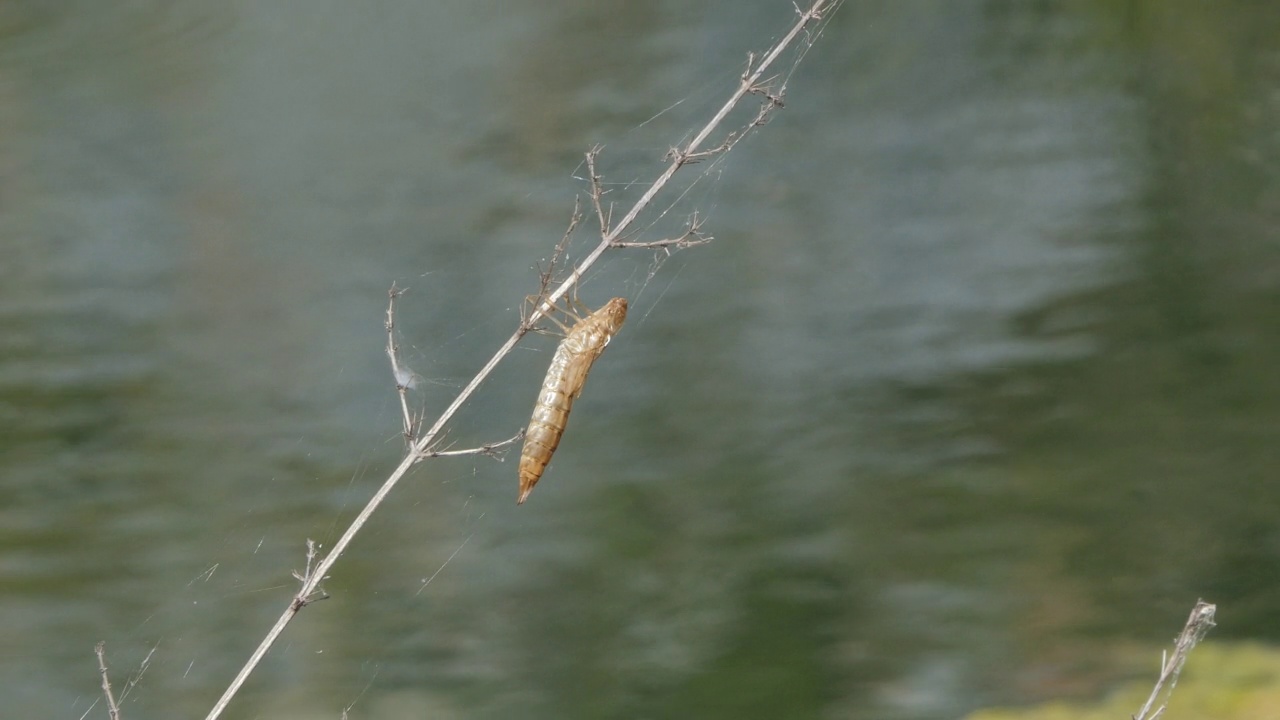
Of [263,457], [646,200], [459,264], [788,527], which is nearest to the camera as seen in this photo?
[646,200]

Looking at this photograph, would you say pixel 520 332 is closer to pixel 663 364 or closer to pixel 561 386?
pixel 561 386

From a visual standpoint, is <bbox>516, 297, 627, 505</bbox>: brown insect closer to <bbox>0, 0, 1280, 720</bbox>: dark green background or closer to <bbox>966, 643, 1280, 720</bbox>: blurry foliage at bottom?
<bbox>0, 0, 1280, 720</bbox>: dark green background

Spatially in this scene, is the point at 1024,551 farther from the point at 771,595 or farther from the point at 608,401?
the point at 608,401

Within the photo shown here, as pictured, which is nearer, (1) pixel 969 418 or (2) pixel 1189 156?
(1) pixel 969 418

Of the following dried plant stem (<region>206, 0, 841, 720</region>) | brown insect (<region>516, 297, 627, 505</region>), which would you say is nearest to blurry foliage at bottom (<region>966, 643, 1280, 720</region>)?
brown insect (<region>516, 297, 627, 505</region>)

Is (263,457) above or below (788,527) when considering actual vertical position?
above

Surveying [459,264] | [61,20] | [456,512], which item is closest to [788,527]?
[456,512]

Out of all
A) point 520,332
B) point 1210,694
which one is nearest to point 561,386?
point 520,332

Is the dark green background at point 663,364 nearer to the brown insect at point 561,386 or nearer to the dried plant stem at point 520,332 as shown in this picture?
the brown insect at point 561,386
